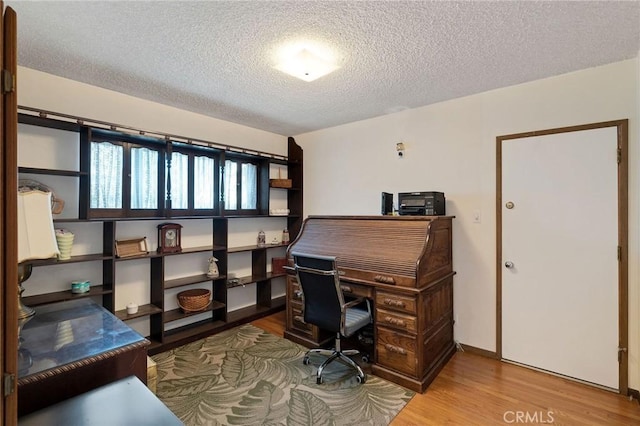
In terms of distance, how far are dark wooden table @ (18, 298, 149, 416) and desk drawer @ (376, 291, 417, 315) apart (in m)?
1.77

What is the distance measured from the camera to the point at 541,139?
103 inches

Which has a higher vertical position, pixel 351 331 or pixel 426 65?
pixel 426 65

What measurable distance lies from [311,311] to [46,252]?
1821 millimetres

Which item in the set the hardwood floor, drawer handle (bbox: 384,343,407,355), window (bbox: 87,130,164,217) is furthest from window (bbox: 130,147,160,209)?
the hardwood floor

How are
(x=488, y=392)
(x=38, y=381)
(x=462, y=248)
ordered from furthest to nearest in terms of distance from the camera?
1. (x=462, y=248)
2. (x=488, y=392)
3. (x=38, y=381)

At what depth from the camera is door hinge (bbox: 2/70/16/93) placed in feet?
2.65

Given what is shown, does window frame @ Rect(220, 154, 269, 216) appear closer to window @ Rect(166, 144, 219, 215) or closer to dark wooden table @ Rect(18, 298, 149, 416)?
window @ Rect(166, 144, 219, 215)

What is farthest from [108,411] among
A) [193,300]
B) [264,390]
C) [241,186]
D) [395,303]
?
[241,186]

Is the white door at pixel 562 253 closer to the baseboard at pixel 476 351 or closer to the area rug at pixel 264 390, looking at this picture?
the baseboard at pixel 476 351

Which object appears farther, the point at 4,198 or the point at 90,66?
the point at 90,66

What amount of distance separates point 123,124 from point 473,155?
3.46 metres

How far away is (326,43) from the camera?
2031mm

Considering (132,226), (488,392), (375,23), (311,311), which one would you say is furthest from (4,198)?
(488,392)

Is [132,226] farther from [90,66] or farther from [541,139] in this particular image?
[541,139]
